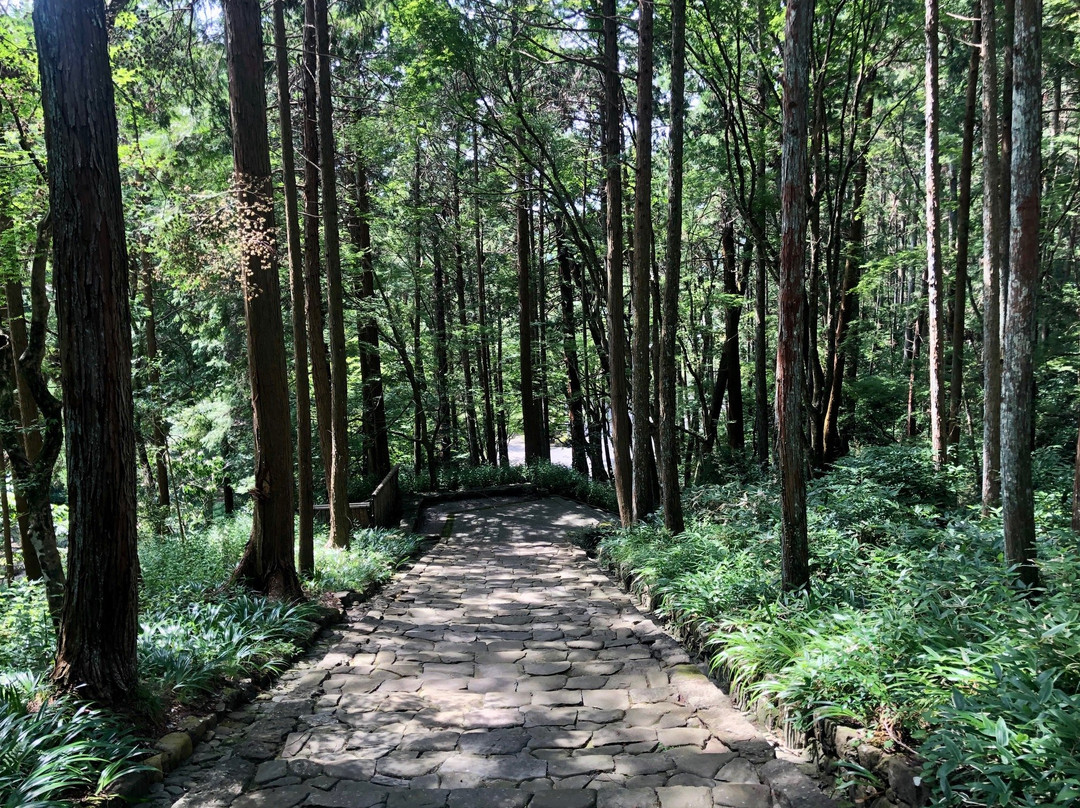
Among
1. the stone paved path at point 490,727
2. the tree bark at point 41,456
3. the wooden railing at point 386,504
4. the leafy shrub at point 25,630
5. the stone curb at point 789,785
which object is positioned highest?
the tree bark at point 41,456

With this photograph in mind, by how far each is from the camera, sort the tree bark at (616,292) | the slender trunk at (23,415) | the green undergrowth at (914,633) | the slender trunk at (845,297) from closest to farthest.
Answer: the green undergrowth at (914,633) → the slender trunk at (23,415) → the tree bark at (616,292) → the slender trunk at (845,297)

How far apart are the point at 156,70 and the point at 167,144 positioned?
142cm

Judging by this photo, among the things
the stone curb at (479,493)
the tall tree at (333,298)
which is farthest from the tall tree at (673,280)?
the stone curb at (479,493)

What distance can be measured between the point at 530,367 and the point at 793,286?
15.2 metres

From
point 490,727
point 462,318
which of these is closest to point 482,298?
point 462,318

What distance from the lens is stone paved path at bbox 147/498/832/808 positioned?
3.37m

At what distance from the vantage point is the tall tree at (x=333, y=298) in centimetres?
902

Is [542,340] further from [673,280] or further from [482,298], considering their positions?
[673,280]

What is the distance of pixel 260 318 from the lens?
21.7ft

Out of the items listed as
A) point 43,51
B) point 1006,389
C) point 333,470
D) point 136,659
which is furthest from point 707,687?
point 333,470

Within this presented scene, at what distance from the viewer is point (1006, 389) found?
14.6 ft

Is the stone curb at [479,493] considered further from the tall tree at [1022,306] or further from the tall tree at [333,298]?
the tall tree at [1022,306]

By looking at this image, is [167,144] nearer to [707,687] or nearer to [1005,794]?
[707,687]

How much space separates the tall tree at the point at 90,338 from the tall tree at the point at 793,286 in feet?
14.3
